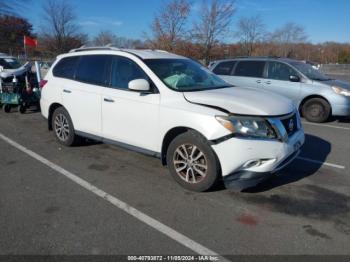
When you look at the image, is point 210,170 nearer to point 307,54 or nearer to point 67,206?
point 67,206

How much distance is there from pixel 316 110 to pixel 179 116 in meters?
6.19

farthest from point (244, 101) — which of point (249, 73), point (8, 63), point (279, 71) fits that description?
point (8, 63)

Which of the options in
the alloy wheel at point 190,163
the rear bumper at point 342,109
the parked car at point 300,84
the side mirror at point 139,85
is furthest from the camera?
the parked car at point 300,84

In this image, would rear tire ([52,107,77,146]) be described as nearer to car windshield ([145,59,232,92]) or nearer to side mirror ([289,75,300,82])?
car windshield ([145,59,232,92])

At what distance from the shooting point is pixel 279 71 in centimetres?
952

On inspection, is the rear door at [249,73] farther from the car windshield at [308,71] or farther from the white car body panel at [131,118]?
the white car body panel at [131,118]

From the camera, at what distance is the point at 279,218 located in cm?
356

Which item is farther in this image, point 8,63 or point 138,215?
point 8,63

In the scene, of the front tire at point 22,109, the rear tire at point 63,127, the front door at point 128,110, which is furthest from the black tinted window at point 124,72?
the front tire at point 22,109

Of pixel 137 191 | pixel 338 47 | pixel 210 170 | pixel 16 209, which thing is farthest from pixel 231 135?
pixel 338 47

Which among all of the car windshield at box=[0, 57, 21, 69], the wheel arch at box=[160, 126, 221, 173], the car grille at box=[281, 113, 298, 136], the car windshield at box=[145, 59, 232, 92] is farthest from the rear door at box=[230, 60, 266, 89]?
the car windshield at box=[0, 57, 21, 69]

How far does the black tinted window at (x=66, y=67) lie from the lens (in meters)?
5.96

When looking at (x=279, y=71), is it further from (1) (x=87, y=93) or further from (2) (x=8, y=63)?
(2) (x=8, y=63)

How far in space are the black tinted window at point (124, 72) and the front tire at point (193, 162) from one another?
1213 millimetres
